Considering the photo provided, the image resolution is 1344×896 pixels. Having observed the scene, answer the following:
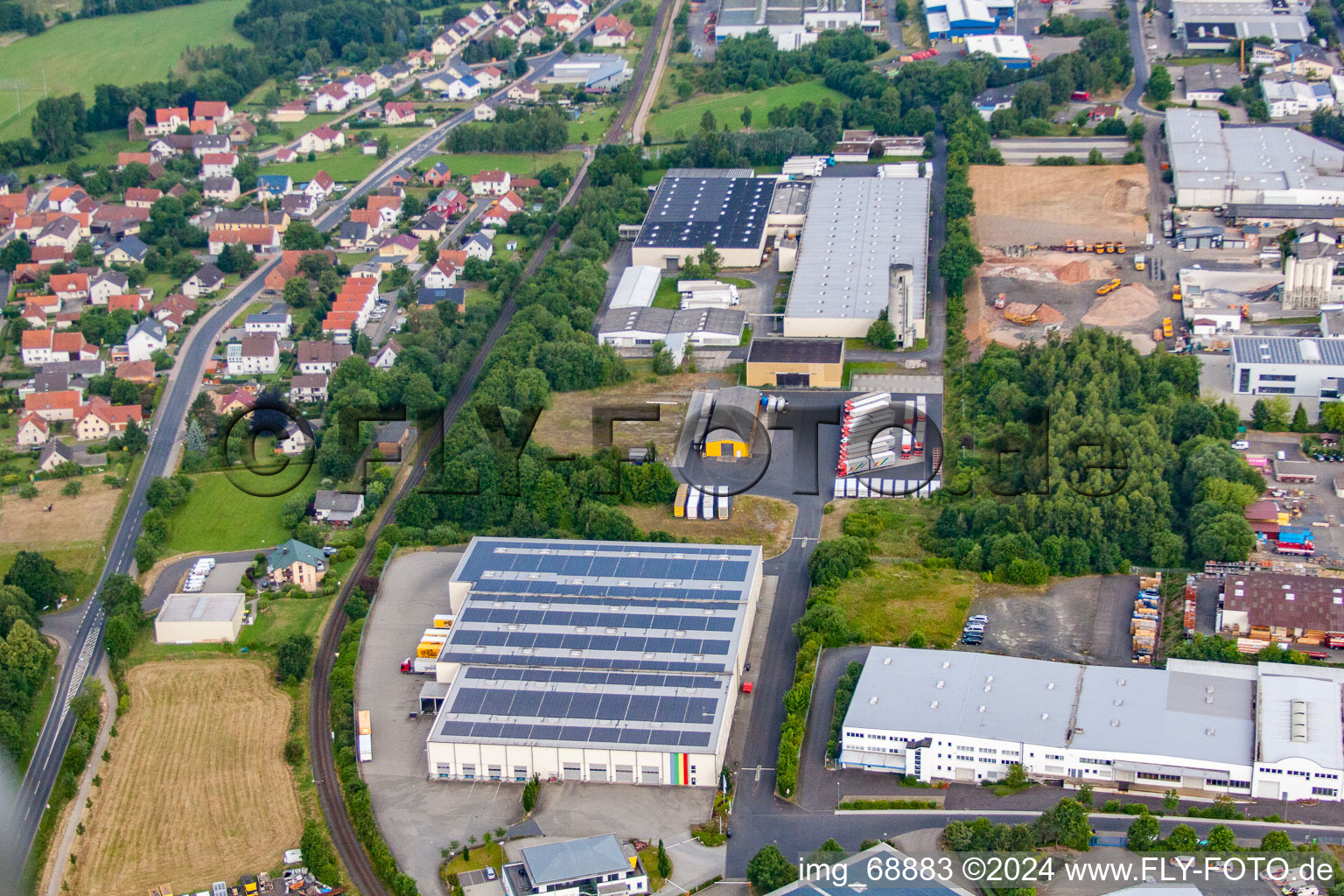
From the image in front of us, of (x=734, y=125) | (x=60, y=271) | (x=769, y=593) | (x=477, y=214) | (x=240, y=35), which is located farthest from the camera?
(x=240, y=35)

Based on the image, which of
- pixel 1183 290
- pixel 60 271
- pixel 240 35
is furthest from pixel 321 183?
pixel 1183 290

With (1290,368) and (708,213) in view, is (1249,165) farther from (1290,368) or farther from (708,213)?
(708,213)

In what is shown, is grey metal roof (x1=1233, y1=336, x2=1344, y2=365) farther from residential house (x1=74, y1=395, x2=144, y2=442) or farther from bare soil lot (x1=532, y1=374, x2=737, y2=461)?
residential house (x1=74, y1=395, x2=144, y2=442)

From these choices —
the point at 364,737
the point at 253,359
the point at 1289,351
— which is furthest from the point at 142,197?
the point at 1289,351

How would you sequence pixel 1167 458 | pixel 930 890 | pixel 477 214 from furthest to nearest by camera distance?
pixel 477 214, pixel 1167 458, pixel 930 890

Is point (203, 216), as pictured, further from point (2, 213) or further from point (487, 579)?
point (487, 579)

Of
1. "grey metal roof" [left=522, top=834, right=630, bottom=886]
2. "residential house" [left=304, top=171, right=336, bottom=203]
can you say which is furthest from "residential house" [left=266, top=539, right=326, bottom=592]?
"residential house" [left=304, top=171, right=336, bottom=203]
